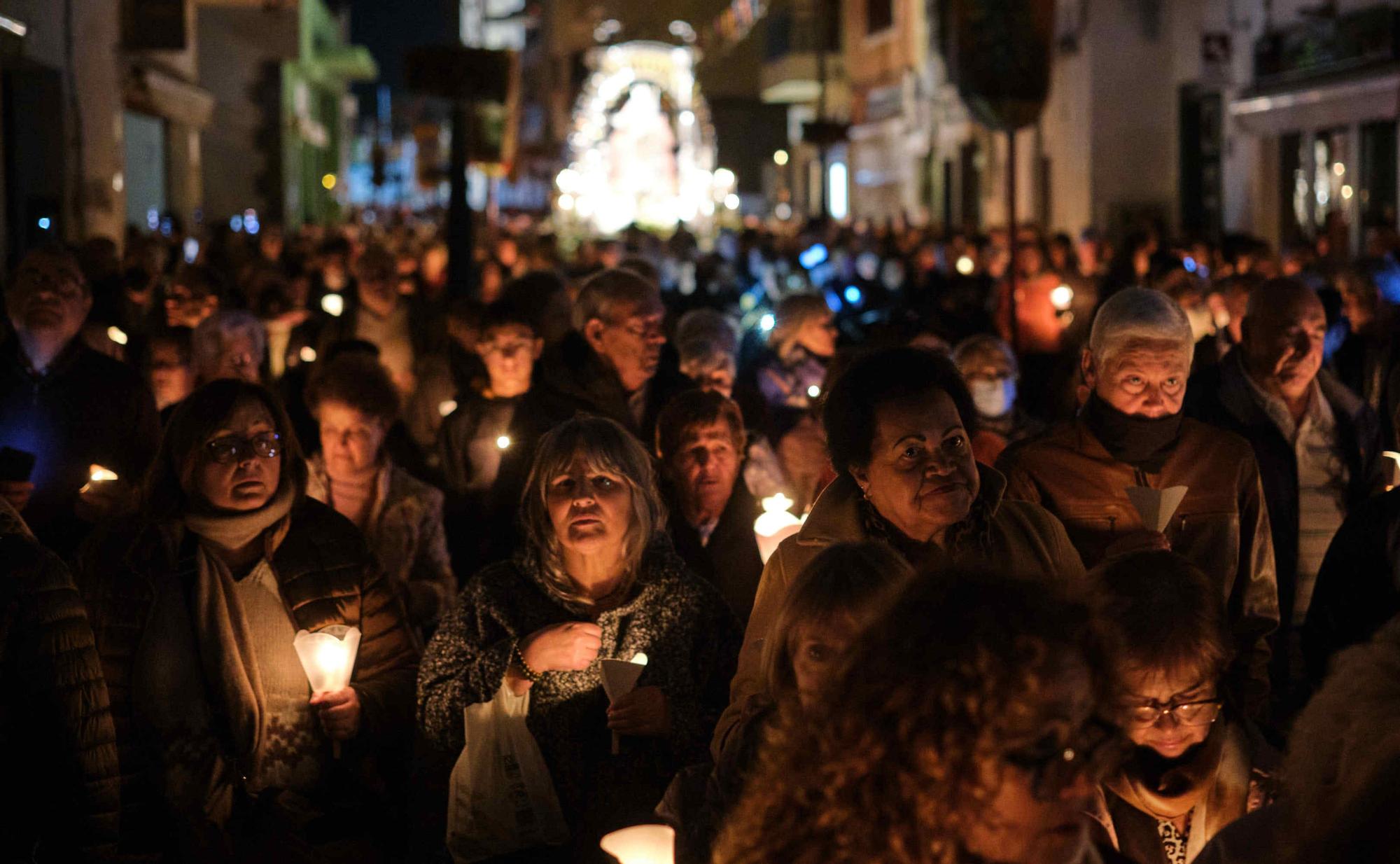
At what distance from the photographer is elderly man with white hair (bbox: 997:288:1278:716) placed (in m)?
4.73

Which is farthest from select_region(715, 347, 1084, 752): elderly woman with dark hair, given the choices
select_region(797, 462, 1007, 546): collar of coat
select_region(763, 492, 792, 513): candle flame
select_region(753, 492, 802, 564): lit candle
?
select_region(763, 492, 792, 513): candle flame

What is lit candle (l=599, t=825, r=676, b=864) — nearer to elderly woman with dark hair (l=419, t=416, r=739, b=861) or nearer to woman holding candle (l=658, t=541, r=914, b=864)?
woman holding candle (l=658, t=541, r=914, b=864)

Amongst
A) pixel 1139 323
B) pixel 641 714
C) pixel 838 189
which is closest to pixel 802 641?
pixel 641 714

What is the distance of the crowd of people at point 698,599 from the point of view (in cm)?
212

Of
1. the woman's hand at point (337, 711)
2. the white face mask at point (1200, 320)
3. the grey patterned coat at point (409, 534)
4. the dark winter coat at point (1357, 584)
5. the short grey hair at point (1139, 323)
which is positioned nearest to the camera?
the woman's hand at point (337, 711)

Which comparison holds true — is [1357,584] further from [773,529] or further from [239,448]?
[239,448]

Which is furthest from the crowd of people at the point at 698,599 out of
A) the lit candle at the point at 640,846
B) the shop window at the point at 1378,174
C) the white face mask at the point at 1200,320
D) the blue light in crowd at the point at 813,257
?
the shop window at the point at 1378,174

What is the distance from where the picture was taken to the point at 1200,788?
343 centimetres

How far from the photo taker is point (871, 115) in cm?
4856

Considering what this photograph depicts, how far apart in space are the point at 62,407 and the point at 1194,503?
12.2 ft

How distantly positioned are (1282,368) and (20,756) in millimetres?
4445

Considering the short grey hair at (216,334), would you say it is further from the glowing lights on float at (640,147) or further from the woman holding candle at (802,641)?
the glowing lights on float at (640,147)

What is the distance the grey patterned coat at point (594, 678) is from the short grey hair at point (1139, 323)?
4.49 feet

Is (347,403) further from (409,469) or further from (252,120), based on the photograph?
(252,120)
